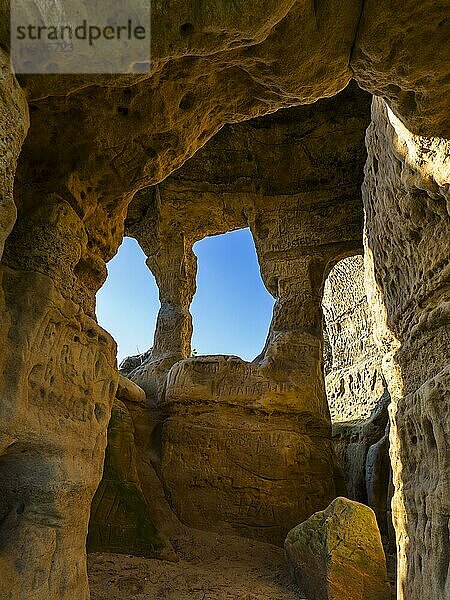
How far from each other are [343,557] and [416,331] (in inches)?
102

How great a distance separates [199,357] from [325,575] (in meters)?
4.12

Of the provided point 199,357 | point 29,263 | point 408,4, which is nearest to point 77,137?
point 29,263

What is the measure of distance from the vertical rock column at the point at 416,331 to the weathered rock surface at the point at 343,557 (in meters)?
1.15

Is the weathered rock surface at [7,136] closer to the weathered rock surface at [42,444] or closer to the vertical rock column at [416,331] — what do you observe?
the weathered rock surface at [42,444]

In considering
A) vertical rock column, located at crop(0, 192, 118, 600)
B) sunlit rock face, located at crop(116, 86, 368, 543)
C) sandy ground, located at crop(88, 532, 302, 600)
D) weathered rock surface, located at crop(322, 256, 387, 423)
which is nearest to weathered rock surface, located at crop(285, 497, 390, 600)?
sandy ground, located at crop(88, 532, 302, 600)

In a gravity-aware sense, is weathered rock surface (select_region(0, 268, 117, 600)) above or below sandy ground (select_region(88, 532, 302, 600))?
above

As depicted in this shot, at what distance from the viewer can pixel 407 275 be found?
12.1 feet

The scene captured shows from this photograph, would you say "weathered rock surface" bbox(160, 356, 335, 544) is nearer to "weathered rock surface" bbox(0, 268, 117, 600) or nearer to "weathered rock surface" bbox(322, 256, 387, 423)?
"weathered rock surface" bbox(322, 256, 387, 423)

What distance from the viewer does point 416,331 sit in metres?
3.48


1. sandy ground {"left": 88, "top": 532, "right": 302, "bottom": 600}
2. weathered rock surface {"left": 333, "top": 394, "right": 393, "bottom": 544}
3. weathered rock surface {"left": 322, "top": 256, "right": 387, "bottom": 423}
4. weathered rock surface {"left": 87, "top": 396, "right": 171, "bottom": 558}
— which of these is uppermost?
weathered rock surface {"left": 322, "top": 256, "right": 387, "bottom": 423}

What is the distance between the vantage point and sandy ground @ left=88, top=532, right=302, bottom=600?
4973mm

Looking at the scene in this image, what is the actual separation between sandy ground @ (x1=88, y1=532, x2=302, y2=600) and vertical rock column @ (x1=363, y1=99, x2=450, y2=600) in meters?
2.29

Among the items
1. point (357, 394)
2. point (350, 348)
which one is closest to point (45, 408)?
point (357, 394)

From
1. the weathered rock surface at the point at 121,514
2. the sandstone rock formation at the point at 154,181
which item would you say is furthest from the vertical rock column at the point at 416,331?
the weathered rock surface at the point at 121,514
